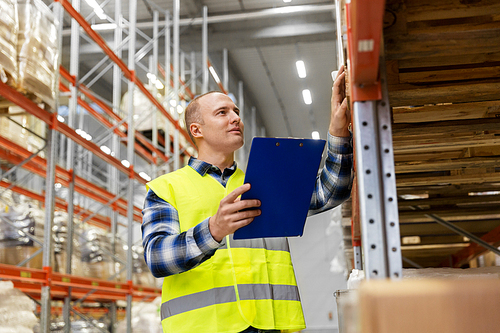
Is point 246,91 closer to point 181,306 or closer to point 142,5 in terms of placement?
point 142,5

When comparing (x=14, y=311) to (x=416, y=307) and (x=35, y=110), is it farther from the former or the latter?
(x=416, y=307)

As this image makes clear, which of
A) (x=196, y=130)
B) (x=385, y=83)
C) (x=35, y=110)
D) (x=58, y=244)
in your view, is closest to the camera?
(x=385, y=83)

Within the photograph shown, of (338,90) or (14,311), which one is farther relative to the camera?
(14,311)

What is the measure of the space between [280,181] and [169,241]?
1.87 feet

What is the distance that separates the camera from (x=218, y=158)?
2.95m

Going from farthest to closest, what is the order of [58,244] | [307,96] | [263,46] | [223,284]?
[307,96], [263,46], [58,244], [223,284]

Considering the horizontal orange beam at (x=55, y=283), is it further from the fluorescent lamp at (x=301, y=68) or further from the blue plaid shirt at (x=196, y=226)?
the fluorescent lamp at (x=301, y=68)

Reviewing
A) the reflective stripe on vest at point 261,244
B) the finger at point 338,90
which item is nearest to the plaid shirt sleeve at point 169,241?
the reflective stripe on vest at point 261,244

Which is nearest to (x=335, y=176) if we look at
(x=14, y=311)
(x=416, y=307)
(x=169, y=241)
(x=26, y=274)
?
(x=169, y=241)

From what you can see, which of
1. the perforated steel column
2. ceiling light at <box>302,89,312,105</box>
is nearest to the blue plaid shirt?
the perforated steel column

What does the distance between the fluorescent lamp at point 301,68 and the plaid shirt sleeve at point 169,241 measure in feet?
45.6

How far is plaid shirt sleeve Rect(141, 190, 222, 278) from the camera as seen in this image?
7.52 ft

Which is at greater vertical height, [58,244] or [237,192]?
[58,244]

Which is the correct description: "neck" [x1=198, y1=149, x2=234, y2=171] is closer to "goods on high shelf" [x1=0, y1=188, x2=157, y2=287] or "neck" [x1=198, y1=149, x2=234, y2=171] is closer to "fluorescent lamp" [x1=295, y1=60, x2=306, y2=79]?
"goods on high shelf" [x1=0, y1=188, x2=157, y2=287]
